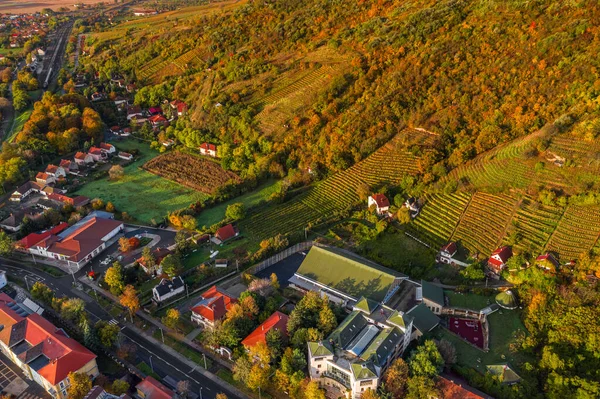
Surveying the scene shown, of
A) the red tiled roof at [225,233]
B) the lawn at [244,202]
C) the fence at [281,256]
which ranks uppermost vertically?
the red tiled roof at [225,233]

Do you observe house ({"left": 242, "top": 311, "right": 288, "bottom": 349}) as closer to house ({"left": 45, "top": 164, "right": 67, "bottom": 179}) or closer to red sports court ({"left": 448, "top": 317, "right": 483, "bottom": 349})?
red sports court ({"left": 448, "top": 317, "right": 483, "bottom": 349})

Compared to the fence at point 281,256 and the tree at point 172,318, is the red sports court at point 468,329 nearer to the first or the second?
the fence at point 281,256

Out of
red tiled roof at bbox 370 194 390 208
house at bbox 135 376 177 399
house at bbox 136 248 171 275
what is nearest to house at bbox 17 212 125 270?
house at bbox 136 248 171 275

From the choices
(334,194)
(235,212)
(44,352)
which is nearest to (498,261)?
(334,194)

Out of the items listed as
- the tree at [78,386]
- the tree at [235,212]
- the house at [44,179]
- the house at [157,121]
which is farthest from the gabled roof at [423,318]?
the house at [157,121]

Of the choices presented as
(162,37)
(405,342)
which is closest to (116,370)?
(405,342)
